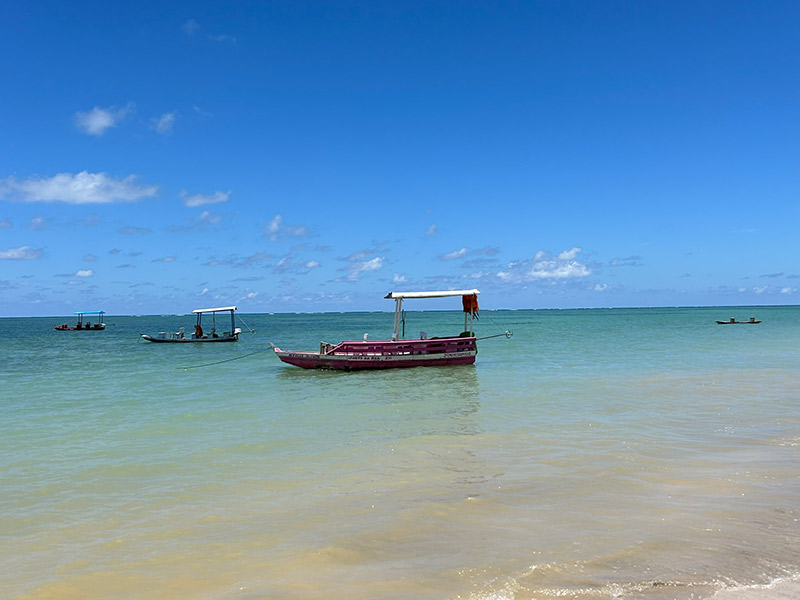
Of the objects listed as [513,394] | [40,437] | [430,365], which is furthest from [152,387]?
[513,394]

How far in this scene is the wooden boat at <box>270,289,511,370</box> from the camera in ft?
97.0

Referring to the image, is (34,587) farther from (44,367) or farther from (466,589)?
(44,367)

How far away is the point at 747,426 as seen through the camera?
46.1 feet

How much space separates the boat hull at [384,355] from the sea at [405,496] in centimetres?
867

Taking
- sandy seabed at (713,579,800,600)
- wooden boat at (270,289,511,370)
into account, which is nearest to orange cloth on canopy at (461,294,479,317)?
wooden boat at (270,289,511,370)

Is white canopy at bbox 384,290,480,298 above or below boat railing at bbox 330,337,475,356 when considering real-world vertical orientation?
above

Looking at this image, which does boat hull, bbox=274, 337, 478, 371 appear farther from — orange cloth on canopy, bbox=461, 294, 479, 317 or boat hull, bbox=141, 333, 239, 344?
boat hull, bbox=141, 333, 239, 344

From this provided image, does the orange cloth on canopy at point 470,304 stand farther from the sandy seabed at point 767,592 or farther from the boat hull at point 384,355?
the sandy seabed at point 767,592

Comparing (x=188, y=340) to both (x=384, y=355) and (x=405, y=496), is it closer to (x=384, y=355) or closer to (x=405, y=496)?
(x=384, y=355)

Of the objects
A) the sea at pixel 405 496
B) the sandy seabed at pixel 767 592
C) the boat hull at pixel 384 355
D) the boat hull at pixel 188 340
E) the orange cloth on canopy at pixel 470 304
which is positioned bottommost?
the sea at pixel 405 496

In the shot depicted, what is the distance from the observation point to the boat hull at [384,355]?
2958 cm

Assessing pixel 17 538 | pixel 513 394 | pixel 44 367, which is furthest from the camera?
pixel 44 367

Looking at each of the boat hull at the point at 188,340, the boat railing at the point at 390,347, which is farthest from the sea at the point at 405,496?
the boat hull at the point at 188,340

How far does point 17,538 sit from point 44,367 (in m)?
31.3
